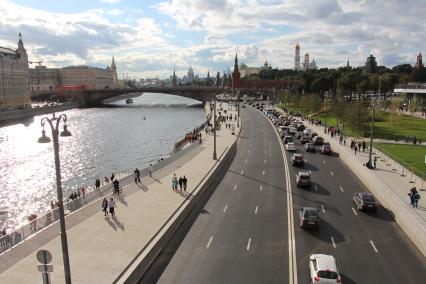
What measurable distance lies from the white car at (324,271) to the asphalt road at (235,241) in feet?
3.79

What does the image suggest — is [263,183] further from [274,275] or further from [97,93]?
[97,93]

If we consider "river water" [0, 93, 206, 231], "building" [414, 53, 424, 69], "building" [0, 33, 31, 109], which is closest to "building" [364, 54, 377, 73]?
"building" [414, 53, 424, 69]

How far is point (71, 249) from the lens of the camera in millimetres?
Result: 17109

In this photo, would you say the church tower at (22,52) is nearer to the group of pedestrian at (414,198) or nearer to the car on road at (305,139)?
the car on road at (305,139)

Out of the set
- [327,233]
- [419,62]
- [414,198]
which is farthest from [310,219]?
[419,62]

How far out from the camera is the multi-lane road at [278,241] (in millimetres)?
16000

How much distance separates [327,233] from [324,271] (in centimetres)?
611

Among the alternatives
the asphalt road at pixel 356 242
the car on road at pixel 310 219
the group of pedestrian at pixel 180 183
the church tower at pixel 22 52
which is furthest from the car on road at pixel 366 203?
the church tower at pixel 22 52

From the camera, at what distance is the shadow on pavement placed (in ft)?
64.7

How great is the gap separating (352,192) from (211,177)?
32.7ft

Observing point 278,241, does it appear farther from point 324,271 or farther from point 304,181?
point 304,181

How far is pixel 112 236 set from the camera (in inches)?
738

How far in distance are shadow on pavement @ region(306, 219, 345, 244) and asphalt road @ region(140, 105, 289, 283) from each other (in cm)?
154

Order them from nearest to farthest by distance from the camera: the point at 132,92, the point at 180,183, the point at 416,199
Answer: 1. the point at 416,199
2. the point at 180,183
3. the point at 132,92
